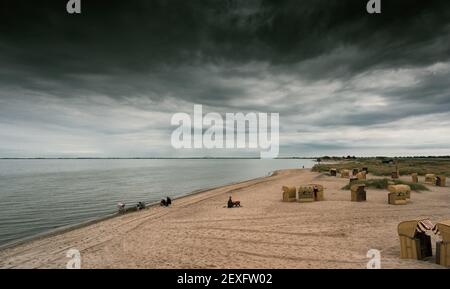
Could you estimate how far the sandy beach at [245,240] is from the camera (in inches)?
386

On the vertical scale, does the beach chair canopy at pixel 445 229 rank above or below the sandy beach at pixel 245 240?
above

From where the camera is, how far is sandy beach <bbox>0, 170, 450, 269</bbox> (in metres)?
9.80

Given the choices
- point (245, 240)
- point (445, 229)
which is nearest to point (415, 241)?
point (445, 229)

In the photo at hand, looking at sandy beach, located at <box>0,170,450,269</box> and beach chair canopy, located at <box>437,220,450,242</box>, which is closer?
beach chair canopy, located at <box>437,220,450,242</box>

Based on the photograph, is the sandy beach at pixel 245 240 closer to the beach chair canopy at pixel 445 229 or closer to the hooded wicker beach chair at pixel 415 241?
the hooded wicker beach chair at pixel 415 241

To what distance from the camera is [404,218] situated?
15.5m

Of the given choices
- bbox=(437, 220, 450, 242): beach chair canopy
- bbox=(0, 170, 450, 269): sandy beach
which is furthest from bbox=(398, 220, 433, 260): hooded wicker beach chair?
bbox=(437, 220, 450, 242): beach chair canopy

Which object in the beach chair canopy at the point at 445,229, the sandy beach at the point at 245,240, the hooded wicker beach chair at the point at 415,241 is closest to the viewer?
the beach chair canopy at the point at 445,229

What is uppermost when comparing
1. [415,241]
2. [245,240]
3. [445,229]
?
[445,229]

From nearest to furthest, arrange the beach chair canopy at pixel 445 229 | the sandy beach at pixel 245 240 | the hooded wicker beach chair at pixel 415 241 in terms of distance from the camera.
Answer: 1. the beach chair canopy at pixel 445 229
2. the hooded wicker beach chair at pixel 415 241
3. the sandy beach at pixel 245 240

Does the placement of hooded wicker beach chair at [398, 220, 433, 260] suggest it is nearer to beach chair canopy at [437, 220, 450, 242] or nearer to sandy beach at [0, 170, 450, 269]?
sandy beach at [0, 170, 450, 269]

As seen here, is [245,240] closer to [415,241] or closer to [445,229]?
[415,241]

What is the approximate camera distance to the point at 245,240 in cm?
1222

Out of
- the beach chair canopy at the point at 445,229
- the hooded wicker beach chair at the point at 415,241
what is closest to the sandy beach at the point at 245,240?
the hooded wicker beach chair at the point at 415,241
